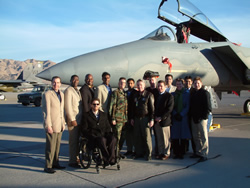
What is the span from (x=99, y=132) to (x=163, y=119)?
4.15ft

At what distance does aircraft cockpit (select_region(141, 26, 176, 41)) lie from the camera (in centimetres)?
761

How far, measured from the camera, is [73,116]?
4.34m

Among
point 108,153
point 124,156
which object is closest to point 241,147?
point 124,156

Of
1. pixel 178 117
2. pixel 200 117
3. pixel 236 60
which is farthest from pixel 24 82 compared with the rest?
pixel 200 117

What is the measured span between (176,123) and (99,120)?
1638 mm

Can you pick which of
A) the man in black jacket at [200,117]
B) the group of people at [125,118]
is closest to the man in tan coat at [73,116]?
the group of people at [125,118]

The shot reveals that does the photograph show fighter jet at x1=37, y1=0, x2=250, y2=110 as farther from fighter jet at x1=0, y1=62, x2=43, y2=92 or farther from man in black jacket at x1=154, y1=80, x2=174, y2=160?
fighter jet at x1=0, y1=62, x2=43, y2=92

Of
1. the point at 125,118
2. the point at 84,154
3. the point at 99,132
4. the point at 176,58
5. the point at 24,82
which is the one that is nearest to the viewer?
the point at 99,132

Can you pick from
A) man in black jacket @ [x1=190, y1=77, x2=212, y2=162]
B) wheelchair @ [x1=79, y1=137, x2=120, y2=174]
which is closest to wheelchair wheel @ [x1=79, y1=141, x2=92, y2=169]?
wheelchair @ [x1=79, y1=137, x2=120, y2=174]

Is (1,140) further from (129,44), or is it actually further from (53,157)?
(129,44)

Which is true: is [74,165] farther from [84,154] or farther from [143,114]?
[143,114]

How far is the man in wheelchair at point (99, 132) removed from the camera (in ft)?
13.4

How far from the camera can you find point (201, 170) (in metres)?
4.07

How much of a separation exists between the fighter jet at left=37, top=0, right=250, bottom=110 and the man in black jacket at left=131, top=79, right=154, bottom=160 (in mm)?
1655
